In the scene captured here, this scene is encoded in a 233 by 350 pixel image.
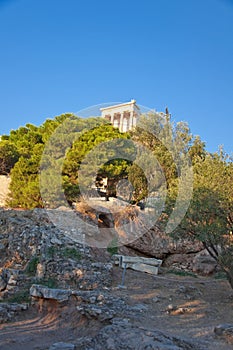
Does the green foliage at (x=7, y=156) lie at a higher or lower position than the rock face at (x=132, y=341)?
higher

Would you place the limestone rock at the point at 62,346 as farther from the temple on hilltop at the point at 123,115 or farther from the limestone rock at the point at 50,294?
the temple on hilltop at the point at 123,115

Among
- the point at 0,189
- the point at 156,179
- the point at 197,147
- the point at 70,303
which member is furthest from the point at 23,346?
the point at 197,147

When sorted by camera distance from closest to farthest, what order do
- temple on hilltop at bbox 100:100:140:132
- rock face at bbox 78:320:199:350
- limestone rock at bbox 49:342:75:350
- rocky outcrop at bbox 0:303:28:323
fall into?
rock face at bbox 78:320:199:350, limestone rock at bbox 49:342:75:350, rocky outcrop at bbox 0:303:28:323, temple on hilltop at bbox 100:100:140:132

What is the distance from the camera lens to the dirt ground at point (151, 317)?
20.1ft

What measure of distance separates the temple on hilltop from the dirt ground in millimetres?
9646

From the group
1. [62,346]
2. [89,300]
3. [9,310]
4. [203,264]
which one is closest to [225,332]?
[62,346]

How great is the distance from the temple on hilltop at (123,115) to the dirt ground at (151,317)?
31.6 ft

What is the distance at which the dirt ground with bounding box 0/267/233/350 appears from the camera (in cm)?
613

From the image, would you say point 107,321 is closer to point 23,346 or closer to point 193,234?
point 23,346

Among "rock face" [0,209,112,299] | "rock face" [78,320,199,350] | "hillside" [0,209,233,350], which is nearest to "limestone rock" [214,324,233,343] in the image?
"hillside" [0,209,233,350]

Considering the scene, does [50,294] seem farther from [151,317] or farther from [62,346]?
[151,317]

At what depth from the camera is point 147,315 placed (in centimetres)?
723

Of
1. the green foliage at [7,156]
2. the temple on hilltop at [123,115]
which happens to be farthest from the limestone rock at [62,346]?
the green foliage at [7,156]

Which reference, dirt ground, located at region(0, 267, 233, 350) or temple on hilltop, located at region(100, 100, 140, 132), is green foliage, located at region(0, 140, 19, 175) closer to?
temple on hilltop, located at region(100, 100, 140, 132)
